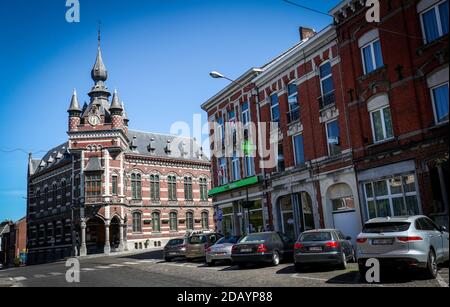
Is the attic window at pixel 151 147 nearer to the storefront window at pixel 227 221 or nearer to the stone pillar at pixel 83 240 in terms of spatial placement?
the stone pillar at pixel 83 240

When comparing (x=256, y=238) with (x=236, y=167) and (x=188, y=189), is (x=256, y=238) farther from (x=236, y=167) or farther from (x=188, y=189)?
(x=188, y=189)

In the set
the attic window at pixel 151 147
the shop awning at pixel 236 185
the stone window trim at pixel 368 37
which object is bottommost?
the shop awning at pixel 236 185

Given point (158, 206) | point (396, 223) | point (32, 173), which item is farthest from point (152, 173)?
point (396, 223)

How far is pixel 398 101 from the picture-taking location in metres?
16.2

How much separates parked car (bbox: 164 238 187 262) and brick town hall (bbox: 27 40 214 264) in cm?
2073

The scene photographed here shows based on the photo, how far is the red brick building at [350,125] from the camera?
591 inches

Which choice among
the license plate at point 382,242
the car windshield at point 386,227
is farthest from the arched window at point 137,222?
the license plate at point 382,242

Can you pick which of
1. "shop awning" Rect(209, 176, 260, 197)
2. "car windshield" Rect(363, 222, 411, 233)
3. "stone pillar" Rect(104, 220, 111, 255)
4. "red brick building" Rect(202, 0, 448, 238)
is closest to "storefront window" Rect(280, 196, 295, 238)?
"red brick building" Rect(202, 0, 448, 238)

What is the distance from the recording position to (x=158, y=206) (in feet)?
165

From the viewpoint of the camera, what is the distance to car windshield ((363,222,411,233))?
32.9 feet

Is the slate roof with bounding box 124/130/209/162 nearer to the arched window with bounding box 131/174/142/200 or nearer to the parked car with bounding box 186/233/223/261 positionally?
the arched window with bounding box 131/174/142/200

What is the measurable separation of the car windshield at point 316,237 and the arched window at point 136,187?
3739cm

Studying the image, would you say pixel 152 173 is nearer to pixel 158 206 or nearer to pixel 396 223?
pixel 158 206
